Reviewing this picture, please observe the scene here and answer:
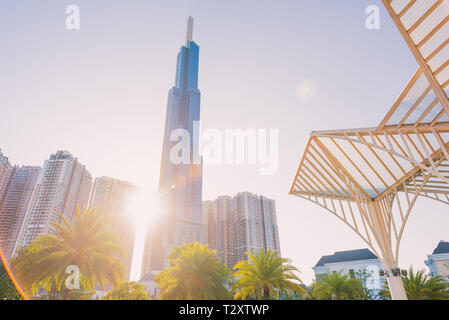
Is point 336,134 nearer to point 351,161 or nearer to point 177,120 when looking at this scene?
point 351,161

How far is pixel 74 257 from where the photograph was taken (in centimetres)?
1883

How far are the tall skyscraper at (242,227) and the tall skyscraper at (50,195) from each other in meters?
69.4

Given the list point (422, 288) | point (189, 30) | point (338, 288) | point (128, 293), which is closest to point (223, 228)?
point (128, 293)

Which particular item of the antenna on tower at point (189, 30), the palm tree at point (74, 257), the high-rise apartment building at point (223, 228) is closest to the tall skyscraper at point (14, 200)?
the high-rise apartment building at point (223, 228)

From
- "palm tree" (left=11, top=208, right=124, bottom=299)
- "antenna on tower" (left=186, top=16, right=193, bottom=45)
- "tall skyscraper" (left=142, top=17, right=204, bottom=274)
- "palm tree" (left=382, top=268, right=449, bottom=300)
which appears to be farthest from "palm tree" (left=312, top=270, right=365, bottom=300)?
"antenna on tower" (left=186, top=16, right=193, bottom=45)

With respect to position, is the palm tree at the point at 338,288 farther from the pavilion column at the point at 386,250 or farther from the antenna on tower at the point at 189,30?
the antenna on tower at the point at 189,30

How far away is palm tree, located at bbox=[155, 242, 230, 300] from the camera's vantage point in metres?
18.9

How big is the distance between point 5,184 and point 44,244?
89.4 metres

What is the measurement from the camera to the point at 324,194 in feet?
84.5

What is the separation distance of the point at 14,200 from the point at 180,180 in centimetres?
7774

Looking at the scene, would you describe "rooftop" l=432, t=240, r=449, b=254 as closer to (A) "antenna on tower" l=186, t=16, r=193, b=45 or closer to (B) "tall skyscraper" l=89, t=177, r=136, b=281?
(B) "tall skyscraper" l=89, t=177, r=136, b=281

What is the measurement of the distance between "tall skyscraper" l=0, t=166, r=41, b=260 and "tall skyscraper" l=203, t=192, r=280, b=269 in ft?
265

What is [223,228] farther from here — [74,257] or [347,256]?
[74,257]
